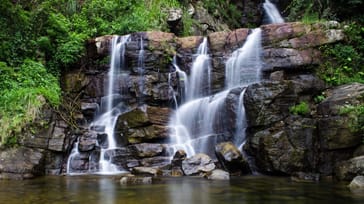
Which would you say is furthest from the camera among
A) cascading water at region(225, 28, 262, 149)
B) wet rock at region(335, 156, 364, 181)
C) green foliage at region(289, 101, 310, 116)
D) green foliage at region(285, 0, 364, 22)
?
green foliage at region(285, 0, 364, 22)

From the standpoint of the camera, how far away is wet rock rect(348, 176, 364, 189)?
8.06 meters

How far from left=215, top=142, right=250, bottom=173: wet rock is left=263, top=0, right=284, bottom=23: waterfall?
13.6m

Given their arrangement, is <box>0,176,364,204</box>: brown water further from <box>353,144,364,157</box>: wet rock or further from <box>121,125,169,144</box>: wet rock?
<box>121,125,169,144</box>: wet rock

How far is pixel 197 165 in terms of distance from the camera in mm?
10750

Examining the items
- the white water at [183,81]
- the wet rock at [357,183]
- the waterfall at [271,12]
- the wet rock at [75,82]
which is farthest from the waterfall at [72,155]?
the waterfall at [271,12]

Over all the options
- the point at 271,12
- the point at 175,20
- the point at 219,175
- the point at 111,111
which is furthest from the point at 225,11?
the point at 219,175

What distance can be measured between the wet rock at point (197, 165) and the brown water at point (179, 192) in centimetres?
74

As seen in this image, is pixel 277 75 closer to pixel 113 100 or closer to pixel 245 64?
pixel 245 64

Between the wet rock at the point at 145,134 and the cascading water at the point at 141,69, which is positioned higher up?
the cascading water at the point at 141,69

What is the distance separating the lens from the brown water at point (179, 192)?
7.03 metres

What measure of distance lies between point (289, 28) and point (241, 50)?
1833 mm

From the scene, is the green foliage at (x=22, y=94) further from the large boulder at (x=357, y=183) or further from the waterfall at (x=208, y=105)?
the large boulder at (x=357, y=183)

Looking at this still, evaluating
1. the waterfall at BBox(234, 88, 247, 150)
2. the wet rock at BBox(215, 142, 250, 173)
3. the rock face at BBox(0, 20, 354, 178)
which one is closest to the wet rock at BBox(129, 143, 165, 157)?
the rock face at BBox(0, 20, 354, 178)

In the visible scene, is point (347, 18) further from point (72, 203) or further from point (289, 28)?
point (72, 203)
